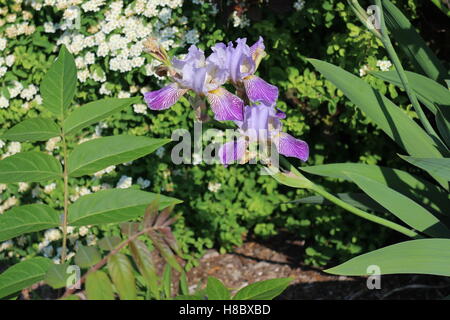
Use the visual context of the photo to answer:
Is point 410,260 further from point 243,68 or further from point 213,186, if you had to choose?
point 213,186

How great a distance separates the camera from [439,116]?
191cm

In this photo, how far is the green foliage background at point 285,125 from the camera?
2.43 meters

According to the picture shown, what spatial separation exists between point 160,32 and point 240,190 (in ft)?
2.87

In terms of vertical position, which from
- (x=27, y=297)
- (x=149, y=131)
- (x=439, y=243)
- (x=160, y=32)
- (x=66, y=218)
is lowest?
(x=27, y=297)

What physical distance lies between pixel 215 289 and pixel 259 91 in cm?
61

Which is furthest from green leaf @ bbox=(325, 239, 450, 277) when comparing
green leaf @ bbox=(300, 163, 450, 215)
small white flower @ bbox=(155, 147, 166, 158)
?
small white flower @ bbox=(155, 147, 166, 158)

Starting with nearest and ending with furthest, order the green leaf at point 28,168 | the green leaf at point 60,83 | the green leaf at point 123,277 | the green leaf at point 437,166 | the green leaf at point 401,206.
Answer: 1. the green leaf at point 123,277
2. the green leaf at point 28,168
3. the green leaf at point 60,83
4. the green leaf at point 437,166
5. the green leaf at point 401,206

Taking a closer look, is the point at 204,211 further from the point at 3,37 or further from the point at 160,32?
the point at 3,37

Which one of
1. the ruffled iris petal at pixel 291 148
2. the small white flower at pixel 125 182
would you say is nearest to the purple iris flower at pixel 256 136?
the ruffled iris petal at pixel 291 148

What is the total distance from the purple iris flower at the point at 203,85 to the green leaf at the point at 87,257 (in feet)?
1.64

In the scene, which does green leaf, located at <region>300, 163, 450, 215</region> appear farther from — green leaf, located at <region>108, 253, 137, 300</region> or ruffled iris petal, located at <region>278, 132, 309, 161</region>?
green leaf, located at <region>108, 253, 137, 300</region>

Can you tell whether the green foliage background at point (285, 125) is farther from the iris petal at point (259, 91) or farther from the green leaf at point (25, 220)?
the green leaf at point (25, 220)

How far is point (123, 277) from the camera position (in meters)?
0.82
